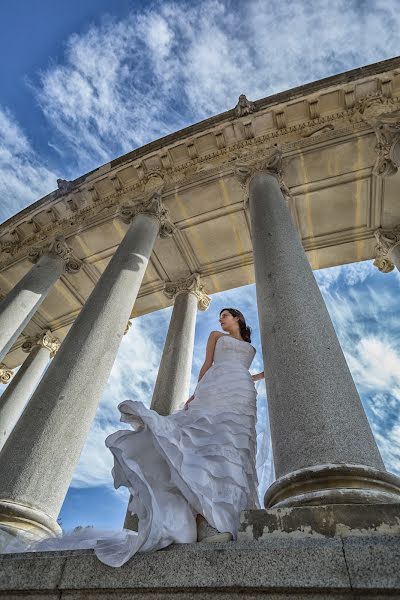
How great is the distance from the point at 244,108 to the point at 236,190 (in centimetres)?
530

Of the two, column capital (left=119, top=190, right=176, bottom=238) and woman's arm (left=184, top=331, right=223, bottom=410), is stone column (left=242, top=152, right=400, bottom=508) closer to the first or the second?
woman's arm (left=184, top=331, right=223, bottom=410)

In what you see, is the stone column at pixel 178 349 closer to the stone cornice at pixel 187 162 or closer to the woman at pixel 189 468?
the stone cornice at pixel 187 162

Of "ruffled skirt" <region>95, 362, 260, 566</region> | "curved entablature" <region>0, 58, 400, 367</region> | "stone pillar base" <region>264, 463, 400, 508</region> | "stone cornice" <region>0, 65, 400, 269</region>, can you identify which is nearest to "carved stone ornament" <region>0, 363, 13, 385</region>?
"curved entablature" <region>0, 58, 400, 367</region>

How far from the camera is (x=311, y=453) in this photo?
6387 millimetres

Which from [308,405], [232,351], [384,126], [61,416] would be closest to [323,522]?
[308,405]

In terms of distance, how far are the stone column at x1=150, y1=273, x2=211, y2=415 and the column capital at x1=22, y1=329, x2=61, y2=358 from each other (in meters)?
13.1

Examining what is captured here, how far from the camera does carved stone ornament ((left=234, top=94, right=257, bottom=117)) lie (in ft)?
77.9

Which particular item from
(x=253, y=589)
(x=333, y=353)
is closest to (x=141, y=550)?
(x=253, y=589)

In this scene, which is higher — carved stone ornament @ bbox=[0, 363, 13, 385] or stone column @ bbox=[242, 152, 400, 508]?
carved stone ornament @ bbox=[0, 363, 13, 385]

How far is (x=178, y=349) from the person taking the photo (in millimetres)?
21547

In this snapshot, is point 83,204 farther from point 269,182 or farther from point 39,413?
point 39,413

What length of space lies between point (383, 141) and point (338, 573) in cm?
2177

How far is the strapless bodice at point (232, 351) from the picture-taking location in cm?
905

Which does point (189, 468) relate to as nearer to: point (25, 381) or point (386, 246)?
point (386, 246)
